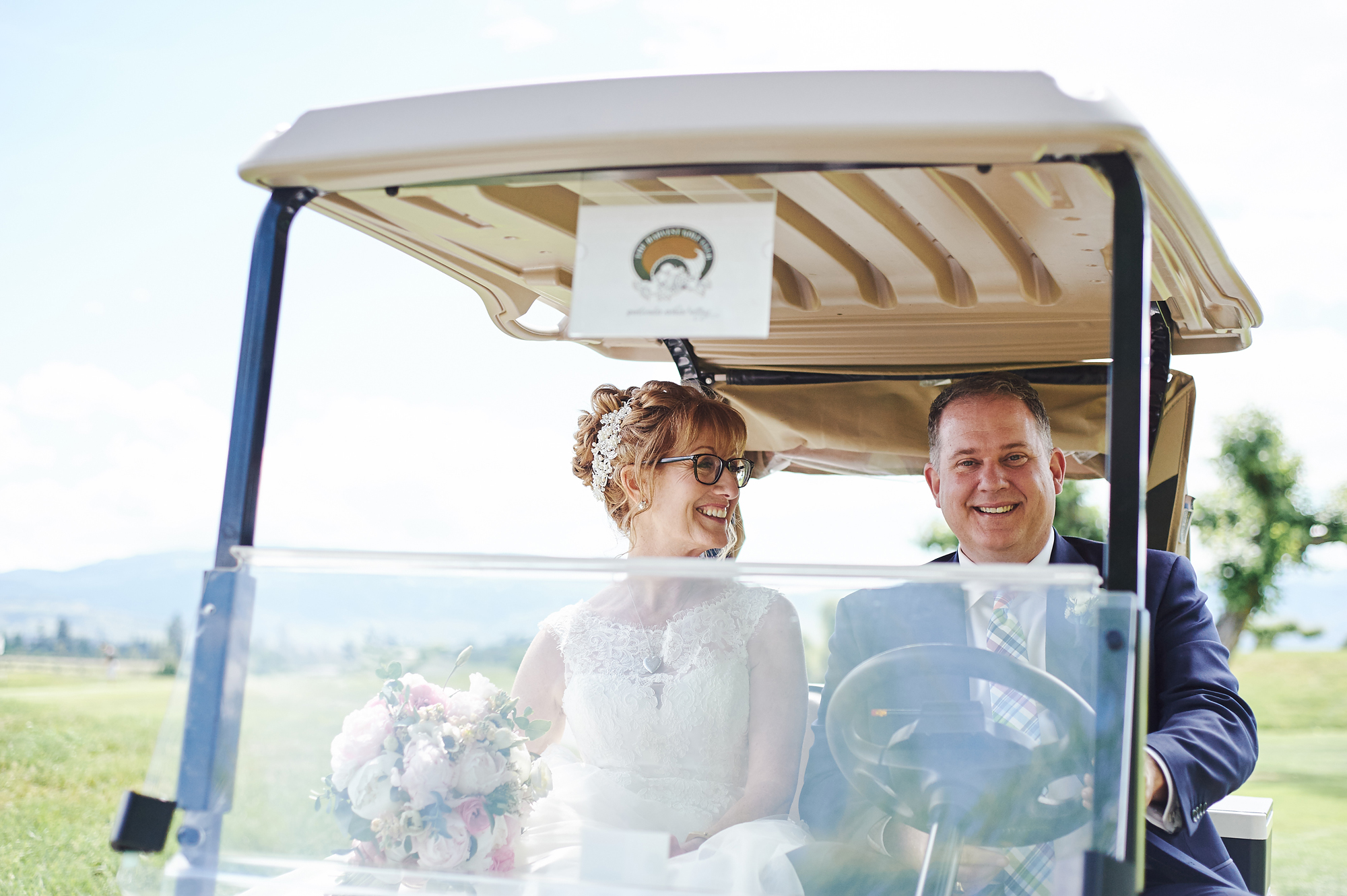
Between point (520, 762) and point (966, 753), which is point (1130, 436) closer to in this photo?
point (966, 753)

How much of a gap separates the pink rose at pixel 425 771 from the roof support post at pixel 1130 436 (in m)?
0.94

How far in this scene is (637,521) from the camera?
9.34ft

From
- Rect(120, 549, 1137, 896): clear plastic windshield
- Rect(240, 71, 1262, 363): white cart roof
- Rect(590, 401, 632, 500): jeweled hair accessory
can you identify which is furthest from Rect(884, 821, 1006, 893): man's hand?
Rect(590, 401, 632, 500): jeweled hair accessory

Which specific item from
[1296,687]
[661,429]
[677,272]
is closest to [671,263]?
[677,272]

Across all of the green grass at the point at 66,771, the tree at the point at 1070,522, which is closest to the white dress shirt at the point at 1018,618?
the green grass at the point at 66,771

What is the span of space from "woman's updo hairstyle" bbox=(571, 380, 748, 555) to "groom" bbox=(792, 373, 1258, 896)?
0.57 metres

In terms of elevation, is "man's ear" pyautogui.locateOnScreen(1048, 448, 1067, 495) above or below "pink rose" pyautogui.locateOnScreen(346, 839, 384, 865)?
above

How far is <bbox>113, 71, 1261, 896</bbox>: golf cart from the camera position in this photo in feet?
4.32

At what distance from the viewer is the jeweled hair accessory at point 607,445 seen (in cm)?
287

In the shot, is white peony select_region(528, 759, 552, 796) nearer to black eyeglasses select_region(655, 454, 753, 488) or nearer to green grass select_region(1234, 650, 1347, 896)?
black eyeglasses select_region(655, 454, 753, 488)

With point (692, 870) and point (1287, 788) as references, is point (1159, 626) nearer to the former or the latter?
point (692, 870)

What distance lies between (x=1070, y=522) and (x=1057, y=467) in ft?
75.1

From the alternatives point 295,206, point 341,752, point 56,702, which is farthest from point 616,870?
point 56,702

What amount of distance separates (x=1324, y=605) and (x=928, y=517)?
9.46 metres
